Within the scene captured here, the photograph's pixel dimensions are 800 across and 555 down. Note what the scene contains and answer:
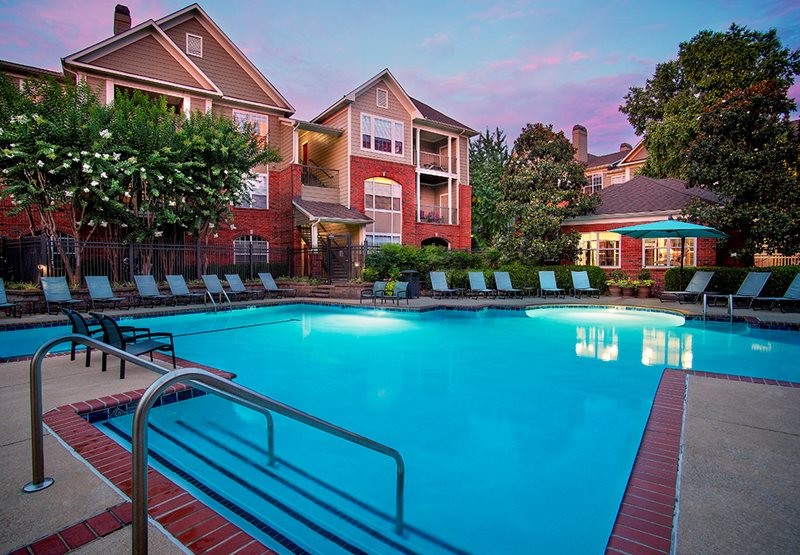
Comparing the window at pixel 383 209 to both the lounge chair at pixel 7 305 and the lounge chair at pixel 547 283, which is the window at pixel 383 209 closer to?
the lounge chair at pixel 547 283

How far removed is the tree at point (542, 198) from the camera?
762 inches

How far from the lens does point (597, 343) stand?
9250 mm

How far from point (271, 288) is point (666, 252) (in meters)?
17.0

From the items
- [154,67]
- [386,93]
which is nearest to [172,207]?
[154,67]

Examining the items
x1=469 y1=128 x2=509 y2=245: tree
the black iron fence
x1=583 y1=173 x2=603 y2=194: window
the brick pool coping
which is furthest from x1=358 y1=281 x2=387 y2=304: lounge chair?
x1=583 y1=173 x2=603 y2=194: window

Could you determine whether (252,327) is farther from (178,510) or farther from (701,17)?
(701,17)

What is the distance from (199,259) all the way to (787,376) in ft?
57.6

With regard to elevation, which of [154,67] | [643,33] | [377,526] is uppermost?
[643,33]

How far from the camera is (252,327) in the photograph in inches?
452

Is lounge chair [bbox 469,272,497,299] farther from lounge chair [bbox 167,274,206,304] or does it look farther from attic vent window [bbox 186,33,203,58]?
attic vent window [bbox 186,33,203,58]

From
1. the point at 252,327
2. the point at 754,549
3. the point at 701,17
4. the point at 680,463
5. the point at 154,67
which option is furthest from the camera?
the point at 701,17

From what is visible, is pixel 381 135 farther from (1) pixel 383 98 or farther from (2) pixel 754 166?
(2) pixel 754 166

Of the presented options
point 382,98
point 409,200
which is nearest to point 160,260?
point 409,200

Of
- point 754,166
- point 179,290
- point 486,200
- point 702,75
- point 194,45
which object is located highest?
point 702,75
